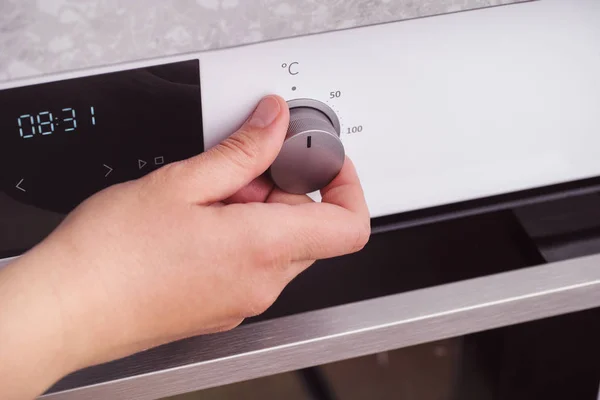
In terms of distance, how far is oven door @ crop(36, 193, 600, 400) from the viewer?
33 cm

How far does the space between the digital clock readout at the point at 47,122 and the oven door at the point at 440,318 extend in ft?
0.37

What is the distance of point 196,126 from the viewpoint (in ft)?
1.01

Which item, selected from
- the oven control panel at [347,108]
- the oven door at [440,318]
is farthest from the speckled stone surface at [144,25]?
the oven door at [440,318]

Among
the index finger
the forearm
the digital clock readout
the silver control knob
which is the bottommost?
the forearm

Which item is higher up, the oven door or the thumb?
the thumb

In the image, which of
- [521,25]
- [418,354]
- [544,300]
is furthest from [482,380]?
[521,25]

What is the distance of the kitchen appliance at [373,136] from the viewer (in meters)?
0.29

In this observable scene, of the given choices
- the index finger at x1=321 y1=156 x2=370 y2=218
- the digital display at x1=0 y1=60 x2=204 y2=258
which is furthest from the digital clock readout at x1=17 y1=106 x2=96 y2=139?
the index finger at x1=321 y1=156 x2=370 y2=218

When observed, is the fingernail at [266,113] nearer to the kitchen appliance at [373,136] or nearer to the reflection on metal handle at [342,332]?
the kitchen appliance at [373,136]

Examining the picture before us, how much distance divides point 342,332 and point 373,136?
98 mm

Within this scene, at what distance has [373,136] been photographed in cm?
33

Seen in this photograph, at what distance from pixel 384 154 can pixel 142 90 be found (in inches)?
4.8

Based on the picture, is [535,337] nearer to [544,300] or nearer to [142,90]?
[544,300]

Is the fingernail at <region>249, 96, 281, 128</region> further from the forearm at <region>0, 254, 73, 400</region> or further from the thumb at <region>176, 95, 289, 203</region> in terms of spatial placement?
the forearm at <region>0, 254, 73, 400</region>
